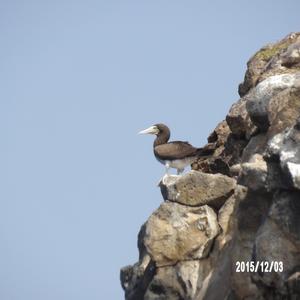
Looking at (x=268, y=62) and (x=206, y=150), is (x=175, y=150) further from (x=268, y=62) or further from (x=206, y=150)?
(x=268, y=62)

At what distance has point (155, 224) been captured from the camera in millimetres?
25812

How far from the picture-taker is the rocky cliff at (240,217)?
20.6m

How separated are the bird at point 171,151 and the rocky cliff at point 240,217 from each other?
1960 millimetres

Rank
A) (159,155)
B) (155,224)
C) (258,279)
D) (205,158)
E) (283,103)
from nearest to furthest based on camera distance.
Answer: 1. (258,279)
2. (283,103)
3. (155,224)
4. (205,158)
5. (159,155)

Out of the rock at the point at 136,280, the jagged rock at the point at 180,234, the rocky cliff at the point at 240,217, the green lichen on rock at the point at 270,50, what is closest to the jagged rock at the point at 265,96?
the rocky cliff at the point at 240,217

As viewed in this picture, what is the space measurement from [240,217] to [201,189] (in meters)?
2.99

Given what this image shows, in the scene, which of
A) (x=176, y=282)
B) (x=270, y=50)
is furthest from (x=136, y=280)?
(x=270, y=50)

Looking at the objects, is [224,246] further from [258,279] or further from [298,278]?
[298,278]

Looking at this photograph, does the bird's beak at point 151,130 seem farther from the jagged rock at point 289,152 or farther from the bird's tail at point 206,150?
the jagged rock at point 289,152

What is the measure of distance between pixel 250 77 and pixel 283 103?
26.6 feet

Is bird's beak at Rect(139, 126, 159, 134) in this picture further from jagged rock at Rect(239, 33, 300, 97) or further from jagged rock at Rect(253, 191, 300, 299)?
jagged rock at Rect(253, 191, 300, 299)

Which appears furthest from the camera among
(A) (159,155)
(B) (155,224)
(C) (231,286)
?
(A) (159,155)

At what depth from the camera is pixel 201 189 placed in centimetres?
2591

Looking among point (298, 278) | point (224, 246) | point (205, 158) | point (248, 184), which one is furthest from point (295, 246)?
point (205, 158)
